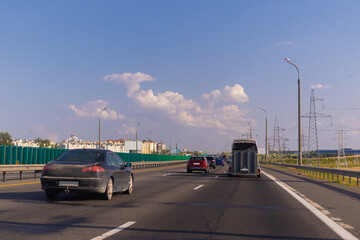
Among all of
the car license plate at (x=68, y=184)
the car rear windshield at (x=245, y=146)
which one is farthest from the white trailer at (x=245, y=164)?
the car license plate at (x=68, y=184)

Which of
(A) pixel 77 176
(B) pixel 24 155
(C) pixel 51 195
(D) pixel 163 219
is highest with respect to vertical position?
(B) pixel 24 155

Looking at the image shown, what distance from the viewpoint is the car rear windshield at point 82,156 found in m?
11.6

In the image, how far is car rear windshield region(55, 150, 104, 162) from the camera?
38.2 feet

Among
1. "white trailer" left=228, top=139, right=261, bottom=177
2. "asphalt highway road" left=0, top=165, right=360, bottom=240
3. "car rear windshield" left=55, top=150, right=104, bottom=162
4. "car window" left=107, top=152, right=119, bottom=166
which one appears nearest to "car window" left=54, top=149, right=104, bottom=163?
"car rear windshield" left=55, top=150, right=104, bottom=162

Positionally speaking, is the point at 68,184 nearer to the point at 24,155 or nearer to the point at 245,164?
the point at 24,155

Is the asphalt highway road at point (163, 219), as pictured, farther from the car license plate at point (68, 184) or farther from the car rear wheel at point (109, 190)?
the car license plate at point (68, 184)

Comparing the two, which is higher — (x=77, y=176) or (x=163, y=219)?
(x=77, y=176)

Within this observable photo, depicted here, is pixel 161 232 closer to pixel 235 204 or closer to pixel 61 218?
pixel 61 218

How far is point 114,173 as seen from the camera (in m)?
Answer: 12.0

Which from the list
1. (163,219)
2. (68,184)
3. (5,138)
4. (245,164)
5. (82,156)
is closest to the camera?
(163,219)

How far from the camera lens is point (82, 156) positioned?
38.9 feet

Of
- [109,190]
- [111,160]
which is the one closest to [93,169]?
[109,190]

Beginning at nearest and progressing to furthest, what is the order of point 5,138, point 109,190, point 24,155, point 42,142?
point 109,190 → point 24,155 → point 5,138 → point 42,142

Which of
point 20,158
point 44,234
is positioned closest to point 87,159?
point 44,234
